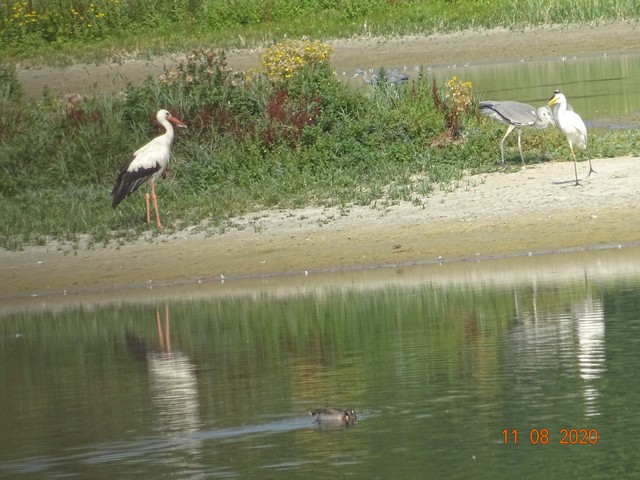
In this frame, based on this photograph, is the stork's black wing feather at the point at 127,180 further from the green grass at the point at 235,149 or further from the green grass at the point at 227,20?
the green grass at the point at 227,20

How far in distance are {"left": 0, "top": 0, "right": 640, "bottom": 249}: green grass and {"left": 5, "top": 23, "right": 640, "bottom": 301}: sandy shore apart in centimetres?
37

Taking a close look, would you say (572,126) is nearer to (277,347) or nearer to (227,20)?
(277,347)

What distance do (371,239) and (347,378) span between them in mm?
5339

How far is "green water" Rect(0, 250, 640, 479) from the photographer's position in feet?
29.0

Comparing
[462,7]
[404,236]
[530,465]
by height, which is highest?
[462,7]

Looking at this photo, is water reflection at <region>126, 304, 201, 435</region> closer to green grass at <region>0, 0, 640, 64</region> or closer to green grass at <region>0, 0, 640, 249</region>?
green grass at <region>0, 0, 640, 249</region>

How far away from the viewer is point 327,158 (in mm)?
18812

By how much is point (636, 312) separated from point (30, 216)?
8.59 meters

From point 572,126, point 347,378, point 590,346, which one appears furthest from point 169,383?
point 572,126

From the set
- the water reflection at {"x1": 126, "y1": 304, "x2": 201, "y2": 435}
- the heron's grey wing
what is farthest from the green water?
the heron's grey wing

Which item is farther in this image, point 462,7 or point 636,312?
point 462,7

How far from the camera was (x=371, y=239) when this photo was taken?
16047 millimetres

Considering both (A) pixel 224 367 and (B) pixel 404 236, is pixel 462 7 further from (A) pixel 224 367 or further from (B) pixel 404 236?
(A) pixel 224 367

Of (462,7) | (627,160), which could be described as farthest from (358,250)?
(462,7)
